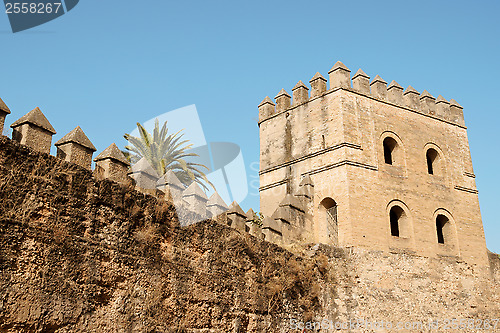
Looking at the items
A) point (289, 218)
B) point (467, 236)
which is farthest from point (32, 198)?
point (467, 236)

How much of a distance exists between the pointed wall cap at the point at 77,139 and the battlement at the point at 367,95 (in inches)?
350

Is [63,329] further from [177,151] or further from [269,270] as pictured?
[177,151]

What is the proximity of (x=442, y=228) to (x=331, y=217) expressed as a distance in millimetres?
A: 4177

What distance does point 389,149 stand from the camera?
1521 cm

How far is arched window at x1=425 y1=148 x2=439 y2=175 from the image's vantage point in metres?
15.7

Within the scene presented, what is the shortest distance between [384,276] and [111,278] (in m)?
8.30

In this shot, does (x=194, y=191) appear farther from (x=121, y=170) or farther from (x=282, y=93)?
(x=282, y=93)

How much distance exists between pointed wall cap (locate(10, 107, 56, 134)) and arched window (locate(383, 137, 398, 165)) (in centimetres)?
1078

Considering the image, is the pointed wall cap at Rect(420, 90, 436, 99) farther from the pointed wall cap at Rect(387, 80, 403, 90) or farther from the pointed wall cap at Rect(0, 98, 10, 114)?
the pointed wall cap at Rect(0, 98, 10, 114)

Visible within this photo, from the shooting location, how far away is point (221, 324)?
8883mm

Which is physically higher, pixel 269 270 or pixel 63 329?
pixel 269 270

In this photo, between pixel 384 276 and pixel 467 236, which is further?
pixel 467 236

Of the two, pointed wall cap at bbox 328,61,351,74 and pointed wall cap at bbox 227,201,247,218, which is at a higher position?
pointed wall cap at bbox 328,61,351,74

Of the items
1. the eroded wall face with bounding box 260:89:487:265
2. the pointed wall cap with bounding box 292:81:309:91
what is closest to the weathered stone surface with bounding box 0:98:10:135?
the eroded wall face with bounding box 260:89:487:265
